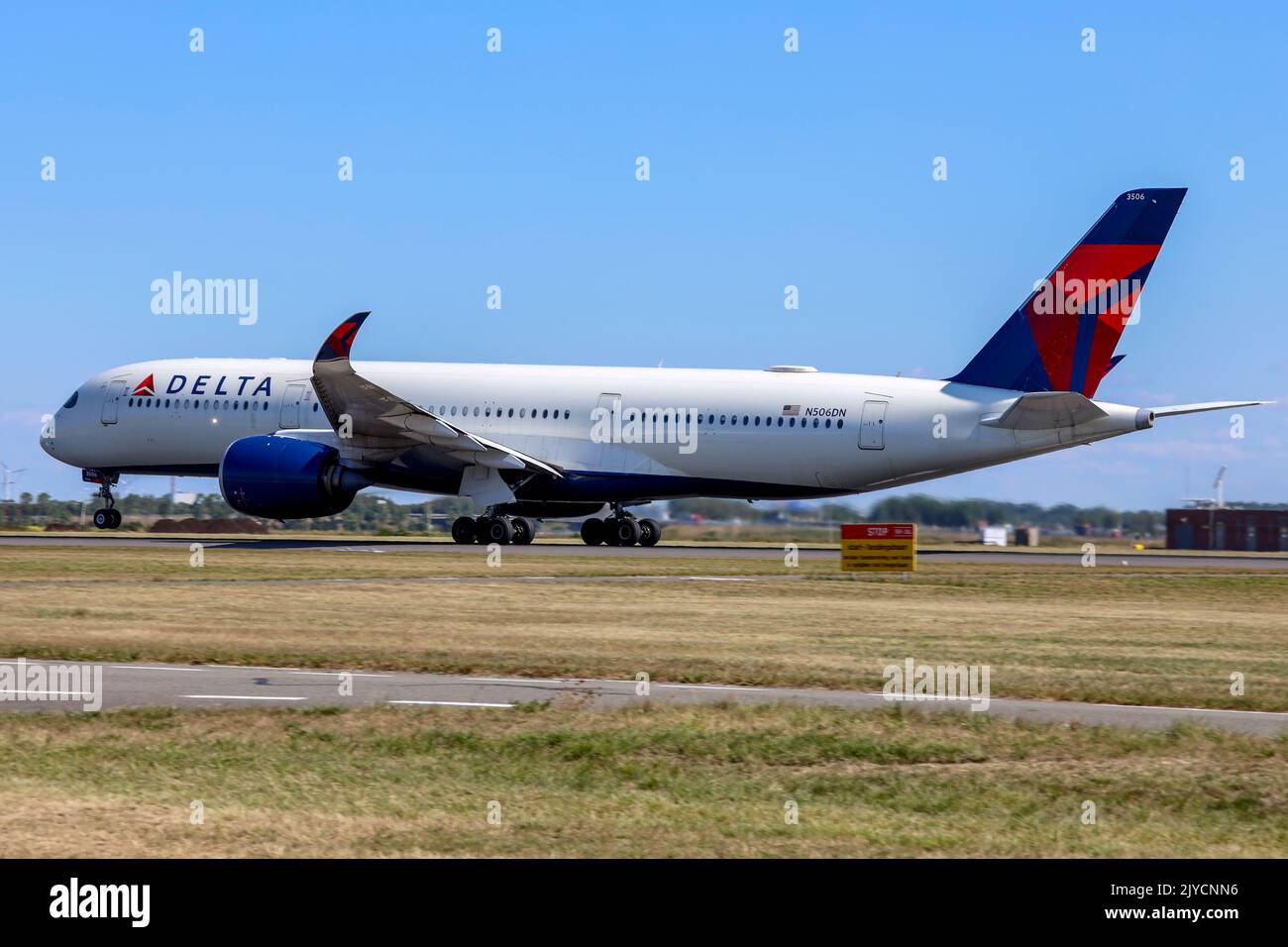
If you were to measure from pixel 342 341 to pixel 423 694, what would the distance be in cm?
2789

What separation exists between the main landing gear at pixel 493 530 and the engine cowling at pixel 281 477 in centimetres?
369

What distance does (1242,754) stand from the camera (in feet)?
43.7

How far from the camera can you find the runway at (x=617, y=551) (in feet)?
143

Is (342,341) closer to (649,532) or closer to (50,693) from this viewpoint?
(649,532)

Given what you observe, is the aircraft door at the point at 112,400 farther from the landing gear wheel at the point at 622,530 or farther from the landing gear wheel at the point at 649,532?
the landing gear wheel at the point at 649,532

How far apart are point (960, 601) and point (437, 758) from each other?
18.7m

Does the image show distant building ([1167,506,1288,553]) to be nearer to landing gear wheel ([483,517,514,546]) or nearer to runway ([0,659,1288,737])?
landing gear wheel ([483,517,514,546])

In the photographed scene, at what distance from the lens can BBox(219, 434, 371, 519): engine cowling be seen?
43781 mm

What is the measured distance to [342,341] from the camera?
43188mm

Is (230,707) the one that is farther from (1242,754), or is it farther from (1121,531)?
(1121,531)

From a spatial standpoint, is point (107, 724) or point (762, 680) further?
point (762, 680)

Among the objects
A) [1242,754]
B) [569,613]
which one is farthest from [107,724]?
[569,613]

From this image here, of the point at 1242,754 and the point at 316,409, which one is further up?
the point at 316,409
